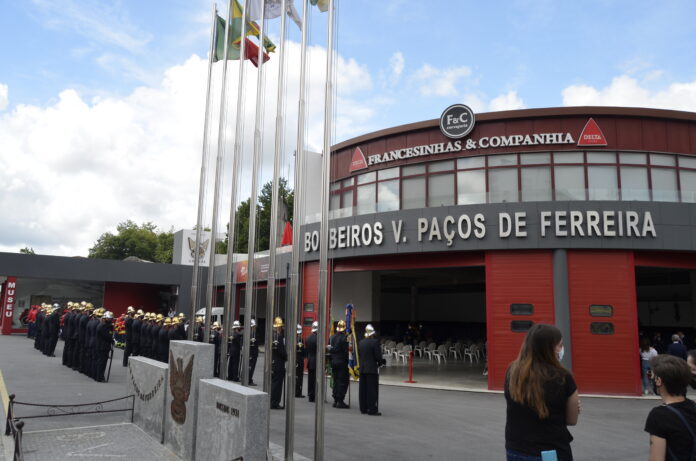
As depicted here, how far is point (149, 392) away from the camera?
31.2ft

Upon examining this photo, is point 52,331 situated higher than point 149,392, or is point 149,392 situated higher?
point 52,331

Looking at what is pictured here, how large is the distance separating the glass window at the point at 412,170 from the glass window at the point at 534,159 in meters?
3.87

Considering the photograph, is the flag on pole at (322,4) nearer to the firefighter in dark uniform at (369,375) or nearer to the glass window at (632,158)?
the firefighter in dark uniform at (369,375)

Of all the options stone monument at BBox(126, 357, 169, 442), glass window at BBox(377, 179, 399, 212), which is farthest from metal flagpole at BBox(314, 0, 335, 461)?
glass window at BBox(377, 179, 399, 212)

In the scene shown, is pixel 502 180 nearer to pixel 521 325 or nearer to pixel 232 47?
pixel 521 325

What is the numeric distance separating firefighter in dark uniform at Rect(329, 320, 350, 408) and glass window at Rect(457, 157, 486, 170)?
33.4ft

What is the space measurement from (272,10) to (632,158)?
1438cm

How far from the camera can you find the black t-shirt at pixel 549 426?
346 cm

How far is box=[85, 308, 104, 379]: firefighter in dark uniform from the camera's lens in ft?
50.4

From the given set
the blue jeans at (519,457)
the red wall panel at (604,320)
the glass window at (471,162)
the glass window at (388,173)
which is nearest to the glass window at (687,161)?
the red wall panel at (604,320)

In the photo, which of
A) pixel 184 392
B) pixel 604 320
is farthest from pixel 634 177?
pixel 184 392

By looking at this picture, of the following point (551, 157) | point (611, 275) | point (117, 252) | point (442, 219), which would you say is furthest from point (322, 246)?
point (117, 252)

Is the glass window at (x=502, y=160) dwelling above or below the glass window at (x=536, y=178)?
above

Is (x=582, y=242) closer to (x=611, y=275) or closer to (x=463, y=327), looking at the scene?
(x=611, y=275)
